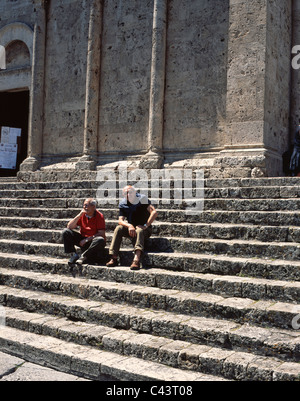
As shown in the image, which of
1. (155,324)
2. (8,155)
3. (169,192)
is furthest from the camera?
(8,155)

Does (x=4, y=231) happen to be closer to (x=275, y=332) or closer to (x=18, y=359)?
(x=18, y=359)

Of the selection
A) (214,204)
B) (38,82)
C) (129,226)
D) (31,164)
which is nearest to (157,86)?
(38,82)

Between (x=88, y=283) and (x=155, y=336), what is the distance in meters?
1.51

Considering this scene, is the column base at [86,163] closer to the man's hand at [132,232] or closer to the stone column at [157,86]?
the stone column at [157,86]

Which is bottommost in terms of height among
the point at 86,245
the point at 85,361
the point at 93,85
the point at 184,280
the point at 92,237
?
the point at 85,361

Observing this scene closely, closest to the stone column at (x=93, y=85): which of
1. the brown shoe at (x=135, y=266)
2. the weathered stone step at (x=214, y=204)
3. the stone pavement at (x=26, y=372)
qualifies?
the weathered stone step at (x=214, y=204)

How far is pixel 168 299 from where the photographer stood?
5.11 metres

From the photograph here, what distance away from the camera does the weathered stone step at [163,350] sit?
3.82 meters

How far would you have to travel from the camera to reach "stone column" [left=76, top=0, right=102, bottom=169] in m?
12.0

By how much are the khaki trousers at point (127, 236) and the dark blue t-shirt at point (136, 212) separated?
23 cm

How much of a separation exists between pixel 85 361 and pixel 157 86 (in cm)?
788

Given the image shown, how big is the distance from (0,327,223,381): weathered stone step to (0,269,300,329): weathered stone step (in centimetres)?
71

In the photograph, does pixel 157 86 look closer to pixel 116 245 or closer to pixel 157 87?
pixel 157 87

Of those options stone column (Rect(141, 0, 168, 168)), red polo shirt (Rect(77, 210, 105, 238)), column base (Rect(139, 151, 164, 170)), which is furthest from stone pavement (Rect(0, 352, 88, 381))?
stone column (Rect(141, 0, 168, 168))
